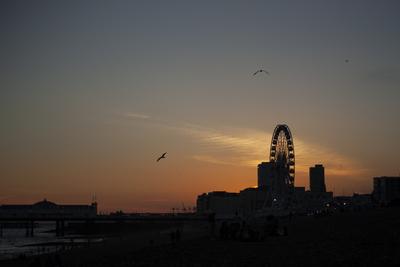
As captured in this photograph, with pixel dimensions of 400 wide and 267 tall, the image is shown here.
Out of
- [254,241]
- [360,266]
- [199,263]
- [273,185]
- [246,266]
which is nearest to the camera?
[360,266]

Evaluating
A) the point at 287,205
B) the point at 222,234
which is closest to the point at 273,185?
the point at 287,205

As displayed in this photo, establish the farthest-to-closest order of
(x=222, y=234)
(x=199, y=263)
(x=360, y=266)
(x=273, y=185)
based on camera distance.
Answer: (x=273, y=185), (x=222, y=234), (x=199, y=263), (x=360, y=266)

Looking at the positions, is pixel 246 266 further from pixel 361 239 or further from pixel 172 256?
pixel 361 239

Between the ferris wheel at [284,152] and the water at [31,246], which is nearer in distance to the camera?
the water at [31,246]

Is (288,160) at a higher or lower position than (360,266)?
higher

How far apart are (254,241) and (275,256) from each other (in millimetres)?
10262

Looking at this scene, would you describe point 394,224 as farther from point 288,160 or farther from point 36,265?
point 288,160

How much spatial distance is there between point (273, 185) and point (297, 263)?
85.1 metres

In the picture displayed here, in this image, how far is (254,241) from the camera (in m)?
36.6

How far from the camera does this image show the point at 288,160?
331 ft

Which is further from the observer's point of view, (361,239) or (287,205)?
(287,205)

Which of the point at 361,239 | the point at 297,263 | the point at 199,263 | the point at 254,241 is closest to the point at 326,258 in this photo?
the point at 297,263

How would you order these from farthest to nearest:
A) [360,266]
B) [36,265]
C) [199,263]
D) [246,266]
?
[36,265] < [199,263] < [246,266] < [360,266]

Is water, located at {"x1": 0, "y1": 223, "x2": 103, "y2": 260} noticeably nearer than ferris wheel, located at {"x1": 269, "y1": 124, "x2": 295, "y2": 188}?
Yes
